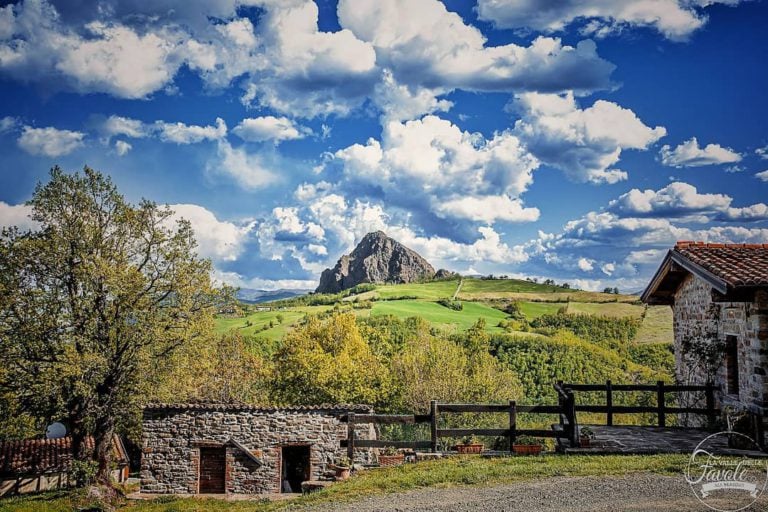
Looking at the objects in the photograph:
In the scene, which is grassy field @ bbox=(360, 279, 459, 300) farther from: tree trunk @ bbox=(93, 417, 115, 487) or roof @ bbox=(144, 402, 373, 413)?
roof @ bbox=(144, 402, 373, 413)

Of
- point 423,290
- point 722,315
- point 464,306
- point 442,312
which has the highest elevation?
point 423,290

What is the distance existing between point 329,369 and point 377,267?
352ft

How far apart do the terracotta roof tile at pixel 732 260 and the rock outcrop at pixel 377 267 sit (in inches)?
4790

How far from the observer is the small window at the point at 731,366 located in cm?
1485

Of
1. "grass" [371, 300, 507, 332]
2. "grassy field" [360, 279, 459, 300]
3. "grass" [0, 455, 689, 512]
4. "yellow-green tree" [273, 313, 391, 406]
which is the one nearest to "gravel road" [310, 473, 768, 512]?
"grass" [0, 455, 689, 512]

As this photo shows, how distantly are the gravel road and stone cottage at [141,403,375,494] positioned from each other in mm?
9321

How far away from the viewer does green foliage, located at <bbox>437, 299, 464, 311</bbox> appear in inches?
3297

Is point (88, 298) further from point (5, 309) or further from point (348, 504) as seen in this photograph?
point (348, 504)

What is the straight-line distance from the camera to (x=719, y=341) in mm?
15266

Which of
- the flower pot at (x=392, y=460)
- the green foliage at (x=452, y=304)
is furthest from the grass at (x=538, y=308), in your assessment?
the flower pot at (x=392, y=460)

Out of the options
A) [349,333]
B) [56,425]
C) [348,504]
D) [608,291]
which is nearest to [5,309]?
[56,425]

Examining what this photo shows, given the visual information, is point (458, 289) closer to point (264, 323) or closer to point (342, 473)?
point (264, 323)

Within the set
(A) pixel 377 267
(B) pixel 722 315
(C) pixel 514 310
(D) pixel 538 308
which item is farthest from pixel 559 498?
(A) pixel 377 267

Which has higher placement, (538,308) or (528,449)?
(538,308)
